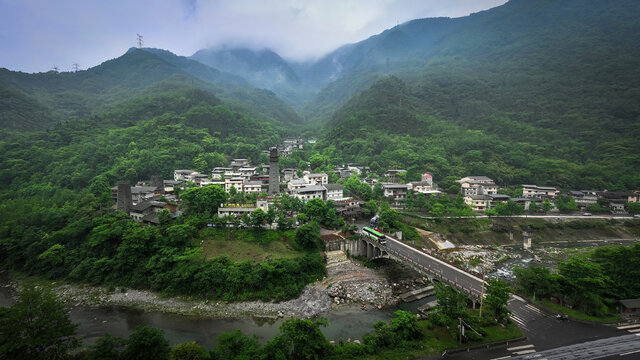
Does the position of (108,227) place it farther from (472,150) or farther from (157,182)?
(472,150)

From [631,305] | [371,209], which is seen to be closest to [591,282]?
[631,305]

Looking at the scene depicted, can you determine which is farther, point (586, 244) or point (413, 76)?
point (413, 76)

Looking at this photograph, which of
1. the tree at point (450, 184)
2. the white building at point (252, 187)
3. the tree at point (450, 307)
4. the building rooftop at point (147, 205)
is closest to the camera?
the tree at point (450, 307)

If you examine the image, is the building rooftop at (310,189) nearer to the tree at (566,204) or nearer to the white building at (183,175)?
the white building at (183,175)

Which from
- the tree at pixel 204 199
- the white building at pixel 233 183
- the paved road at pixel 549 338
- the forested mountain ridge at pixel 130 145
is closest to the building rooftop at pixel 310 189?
the white building at pixel 233 183

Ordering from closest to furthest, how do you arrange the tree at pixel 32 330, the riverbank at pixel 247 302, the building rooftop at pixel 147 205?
the tree at pixel 32 330, the riverbank at pixel 247 302, the building rooftop at pixel 147 205

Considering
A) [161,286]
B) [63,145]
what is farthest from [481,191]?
[63,145]

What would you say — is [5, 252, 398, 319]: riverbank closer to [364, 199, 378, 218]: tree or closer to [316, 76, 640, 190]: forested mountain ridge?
[364, 199, 378, 218]: tree

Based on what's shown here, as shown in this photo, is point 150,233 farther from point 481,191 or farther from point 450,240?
point 481,191
